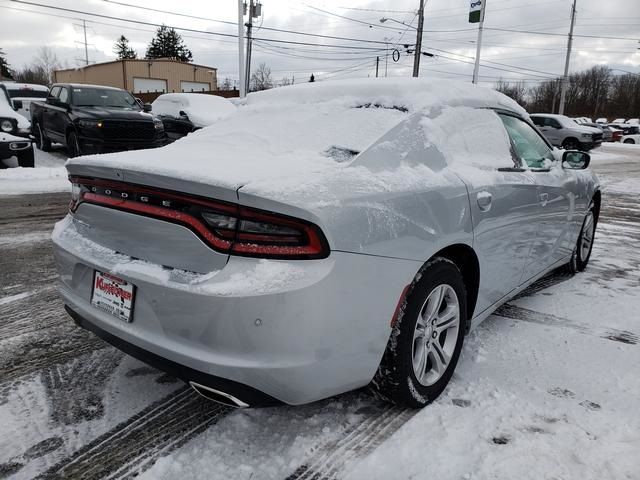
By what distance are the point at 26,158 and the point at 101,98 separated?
2540mm

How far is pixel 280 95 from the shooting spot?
3438 mm

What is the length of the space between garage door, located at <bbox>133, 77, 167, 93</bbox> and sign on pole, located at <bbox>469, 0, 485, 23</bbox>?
122 feet

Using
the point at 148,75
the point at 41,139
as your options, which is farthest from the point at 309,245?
the point at 148,75

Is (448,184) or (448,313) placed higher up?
(448,184)

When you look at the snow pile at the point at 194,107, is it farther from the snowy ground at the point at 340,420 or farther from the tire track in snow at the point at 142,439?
the tire track in snow at the point at 142,439

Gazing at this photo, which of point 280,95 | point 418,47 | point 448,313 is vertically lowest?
point 448,313

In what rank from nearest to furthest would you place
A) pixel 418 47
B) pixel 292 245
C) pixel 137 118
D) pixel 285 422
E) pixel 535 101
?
pixel 292 245 → pixel 285 422 → pixel 137 118 → pixel 418 47 → pixel 535 101

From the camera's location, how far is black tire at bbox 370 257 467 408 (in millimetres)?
2176

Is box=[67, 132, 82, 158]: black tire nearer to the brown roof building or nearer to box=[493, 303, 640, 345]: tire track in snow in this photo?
box=[493, 303, 640, 345]: tire track in snow

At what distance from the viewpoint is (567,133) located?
22.0 meters

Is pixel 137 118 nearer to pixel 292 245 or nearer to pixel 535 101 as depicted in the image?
pixel 292 245

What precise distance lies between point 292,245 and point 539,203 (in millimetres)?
2130

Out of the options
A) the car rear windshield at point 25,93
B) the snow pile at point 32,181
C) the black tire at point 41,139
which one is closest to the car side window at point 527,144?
the snow pile at point 32,181

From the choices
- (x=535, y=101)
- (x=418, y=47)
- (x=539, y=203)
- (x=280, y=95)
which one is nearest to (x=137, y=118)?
(x=280, y=95)
